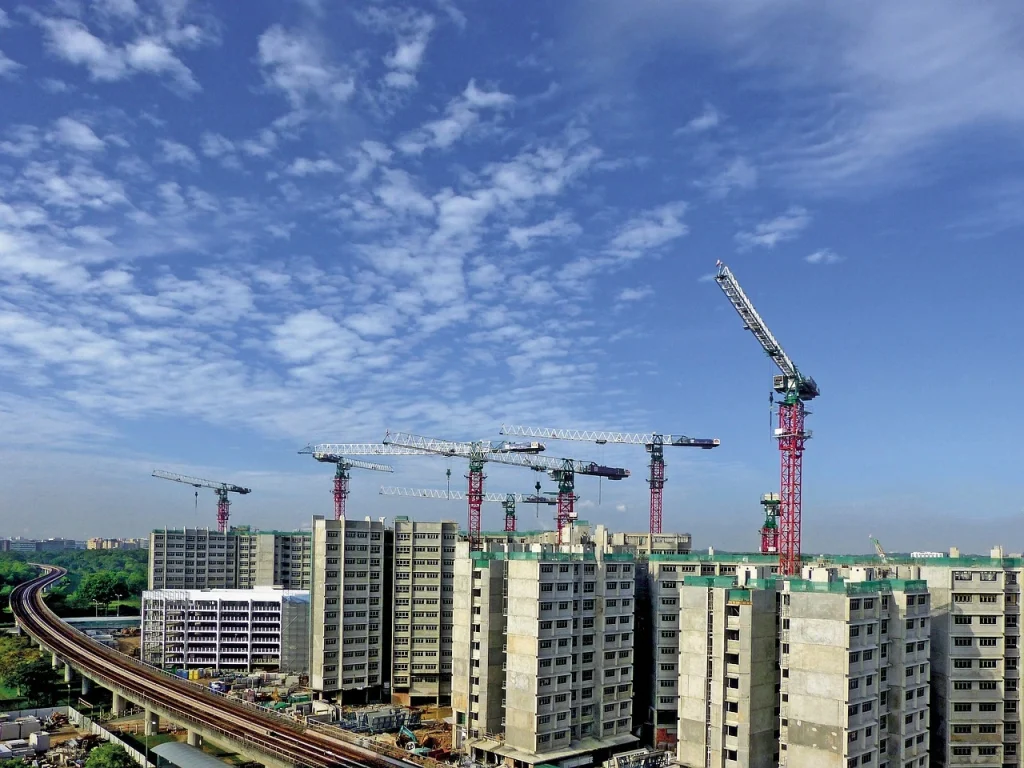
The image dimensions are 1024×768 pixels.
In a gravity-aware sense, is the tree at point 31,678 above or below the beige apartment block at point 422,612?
below

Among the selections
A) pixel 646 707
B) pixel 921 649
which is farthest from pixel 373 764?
pixel 921 649

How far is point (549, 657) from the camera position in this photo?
283 feet

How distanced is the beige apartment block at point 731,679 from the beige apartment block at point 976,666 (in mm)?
19967

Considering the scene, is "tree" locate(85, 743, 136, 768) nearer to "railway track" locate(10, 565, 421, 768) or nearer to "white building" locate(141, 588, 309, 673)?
"railway track" locate(10, 565, 421, 768)

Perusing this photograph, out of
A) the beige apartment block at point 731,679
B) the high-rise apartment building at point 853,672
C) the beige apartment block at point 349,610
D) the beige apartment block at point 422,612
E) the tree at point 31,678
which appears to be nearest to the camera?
the high-rise apartment building at point 853,672

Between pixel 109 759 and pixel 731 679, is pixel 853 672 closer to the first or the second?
pixel 731 679

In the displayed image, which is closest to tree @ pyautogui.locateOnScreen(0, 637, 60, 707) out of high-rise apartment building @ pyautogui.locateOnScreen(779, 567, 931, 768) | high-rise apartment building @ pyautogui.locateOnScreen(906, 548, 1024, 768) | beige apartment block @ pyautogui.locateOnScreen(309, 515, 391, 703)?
beige apartment block @ pyautogui.locateOnScreen(309, 515, 391, 703)

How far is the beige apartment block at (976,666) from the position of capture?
80875 mm

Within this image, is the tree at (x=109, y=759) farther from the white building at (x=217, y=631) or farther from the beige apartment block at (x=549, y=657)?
the white building at (x=217, y=631)

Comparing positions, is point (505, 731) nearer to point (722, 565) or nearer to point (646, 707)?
point (646, 707)

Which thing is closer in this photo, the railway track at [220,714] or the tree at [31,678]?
the railway track at [220,714]

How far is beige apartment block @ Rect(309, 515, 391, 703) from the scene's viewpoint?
120 meters

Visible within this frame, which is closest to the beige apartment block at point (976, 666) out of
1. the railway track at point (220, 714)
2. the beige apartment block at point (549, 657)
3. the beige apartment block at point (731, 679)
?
the beige apartment block at point (731, 679)

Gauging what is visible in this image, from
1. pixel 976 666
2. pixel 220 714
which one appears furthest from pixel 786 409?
pixel 220 714
